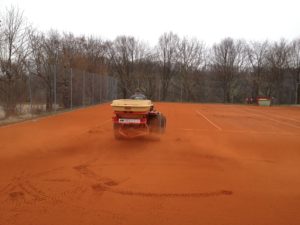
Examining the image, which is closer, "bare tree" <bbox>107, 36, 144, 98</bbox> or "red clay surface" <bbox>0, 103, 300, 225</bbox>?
"red clay surface" <bbox>0, 103, 300, 225</bbox>

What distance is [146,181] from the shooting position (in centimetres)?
711

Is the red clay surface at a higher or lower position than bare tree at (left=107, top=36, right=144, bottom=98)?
lower

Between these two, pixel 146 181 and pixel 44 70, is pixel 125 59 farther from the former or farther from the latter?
pixel 146 181

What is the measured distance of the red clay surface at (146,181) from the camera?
532cm

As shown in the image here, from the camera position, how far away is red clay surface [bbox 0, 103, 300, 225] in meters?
5.32

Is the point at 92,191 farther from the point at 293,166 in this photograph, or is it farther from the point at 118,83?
the point at 118,83

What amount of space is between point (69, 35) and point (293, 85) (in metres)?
33.8

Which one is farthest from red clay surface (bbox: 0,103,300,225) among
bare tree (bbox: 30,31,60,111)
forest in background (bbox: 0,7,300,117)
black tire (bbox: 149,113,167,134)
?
forest in background (bbox: 0,7,300,117)

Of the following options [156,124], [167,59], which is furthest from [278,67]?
[156,124]

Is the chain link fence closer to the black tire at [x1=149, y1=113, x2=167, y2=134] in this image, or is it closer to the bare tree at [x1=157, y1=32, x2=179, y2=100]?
the black tire at [x1=149, y1=113, x2=167, y2=134]

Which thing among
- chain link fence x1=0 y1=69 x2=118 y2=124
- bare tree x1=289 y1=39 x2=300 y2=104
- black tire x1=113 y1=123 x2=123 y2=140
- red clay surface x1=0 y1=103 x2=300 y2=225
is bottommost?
red clay surface x1=0 y1=103 x2=300 y2=225

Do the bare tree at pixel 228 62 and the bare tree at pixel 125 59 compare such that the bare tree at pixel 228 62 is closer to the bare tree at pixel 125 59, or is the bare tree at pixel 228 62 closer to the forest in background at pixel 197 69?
the forest in background at pixel 197 69

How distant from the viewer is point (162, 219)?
16.9ft

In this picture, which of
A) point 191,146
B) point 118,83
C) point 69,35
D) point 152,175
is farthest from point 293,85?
point 152,175
